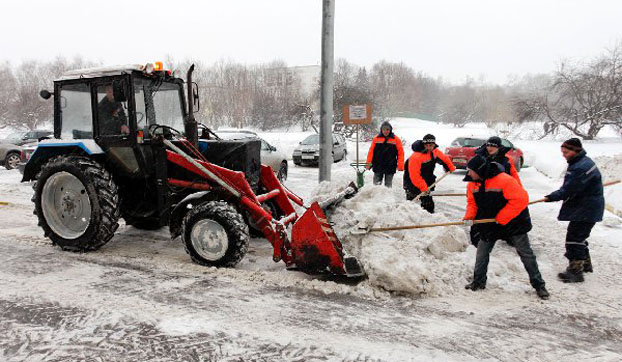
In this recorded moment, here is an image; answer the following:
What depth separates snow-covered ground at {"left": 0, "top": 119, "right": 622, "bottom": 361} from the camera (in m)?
3.12

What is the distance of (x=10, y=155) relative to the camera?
1424 centimetres

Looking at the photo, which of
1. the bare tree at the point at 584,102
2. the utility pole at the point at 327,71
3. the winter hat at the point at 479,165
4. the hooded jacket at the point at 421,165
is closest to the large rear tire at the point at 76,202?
the utility pole at the point at 327,71

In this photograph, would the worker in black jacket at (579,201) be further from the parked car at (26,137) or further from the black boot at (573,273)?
the parked car at (26,137)

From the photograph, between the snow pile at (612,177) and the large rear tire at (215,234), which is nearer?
the large rear tire at (215,234)

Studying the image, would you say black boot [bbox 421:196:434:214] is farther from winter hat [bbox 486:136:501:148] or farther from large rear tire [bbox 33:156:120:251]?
large rear tire [bbox 33:156:120:251]

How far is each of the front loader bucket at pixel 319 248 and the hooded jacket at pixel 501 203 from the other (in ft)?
4.59

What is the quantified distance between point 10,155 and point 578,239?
648 inches

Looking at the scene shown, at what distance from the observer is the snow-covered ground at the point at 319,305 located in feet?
10.2

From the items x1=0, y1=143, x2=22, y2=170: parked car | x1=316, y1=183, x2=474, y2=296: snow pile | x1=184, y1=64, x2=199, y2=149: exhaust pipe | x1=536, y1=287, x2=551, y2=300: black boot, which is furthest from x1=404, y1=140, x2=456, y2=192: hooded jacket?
x1=0, y1=143, x2=22, y2=170: parked car

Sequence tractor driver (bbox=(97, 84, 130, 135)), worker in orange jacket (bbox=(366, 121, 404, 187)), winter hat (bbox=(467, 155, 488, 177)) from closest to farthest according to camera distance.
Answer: winter hat (bbox=(467, 155, 488, 177)) < tractor driver (bbox=(97, 84, 130, 135)) < worker in orange jacket (bbox=(366, 121, 404, 187))

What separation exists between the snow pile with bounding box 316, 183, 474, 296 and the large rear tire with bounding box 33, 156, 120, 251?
2683mm

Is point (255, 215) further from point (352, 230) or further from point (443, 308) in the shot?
point (443, 308)

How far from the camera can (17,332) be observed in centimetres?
333

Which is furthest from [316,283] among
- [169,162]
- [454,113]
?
[454,113]
